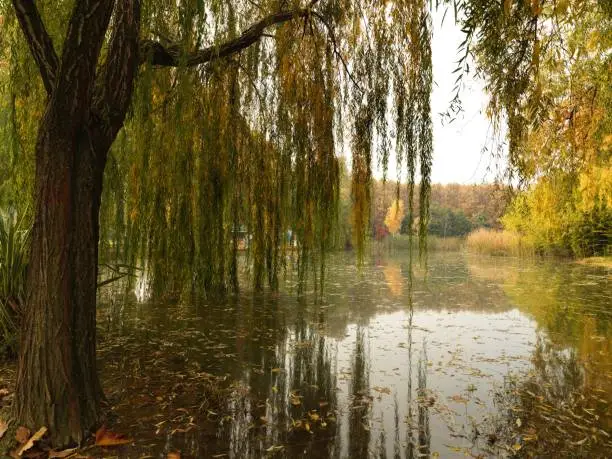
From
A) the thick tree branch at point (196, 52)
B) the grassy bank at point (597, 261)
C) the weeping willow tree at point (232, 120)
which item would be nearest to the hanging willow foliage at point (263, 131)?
the weeping willow tree at point (232, 120)

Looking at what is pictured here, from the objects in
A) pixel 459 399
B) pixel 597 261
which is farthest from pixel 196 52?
pixel 597 261

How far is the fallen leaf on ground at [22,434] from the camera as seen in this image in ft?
6.13

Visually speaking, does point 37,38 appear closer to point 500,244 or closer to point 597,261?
point 597,261

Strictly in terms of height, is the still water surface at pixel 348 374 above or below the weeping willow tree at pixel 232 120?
below

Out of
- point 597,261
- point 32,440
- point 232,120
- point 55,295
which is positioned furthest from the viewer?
point 597,261

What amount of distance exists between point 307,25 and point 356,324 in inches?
115

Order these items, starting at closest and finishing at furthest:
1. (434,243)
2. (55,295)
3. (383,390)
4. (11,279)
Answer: (55,295), (383,390), (11,279), (434,243)

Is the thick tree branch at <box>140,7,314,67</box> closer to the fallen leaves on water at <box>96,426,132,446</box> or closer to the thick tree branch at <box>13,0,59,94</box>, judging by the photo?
the thick tree branch at <box>13,0,59,94</box>

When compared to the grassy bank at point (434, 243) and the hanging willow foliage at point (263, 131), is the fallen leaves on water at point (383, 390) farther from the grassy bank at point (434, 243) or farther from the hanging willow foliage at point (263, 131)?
the grassy bank at point (434, 243)

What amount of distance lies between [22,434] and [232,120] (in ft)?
7.12

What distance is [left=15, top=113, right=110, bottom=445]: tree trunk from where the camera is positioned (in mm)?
1942

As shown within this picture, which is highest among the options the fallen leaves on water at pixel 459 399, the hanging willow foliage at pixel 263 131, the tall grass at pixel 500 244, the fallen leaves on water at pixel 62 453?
the hanging willow foliage at pixel 263 131

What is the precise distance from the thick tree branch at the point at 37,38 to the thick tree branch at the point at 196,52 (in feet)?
1.52

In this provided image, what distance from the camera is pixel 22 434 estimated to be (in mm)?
1887
